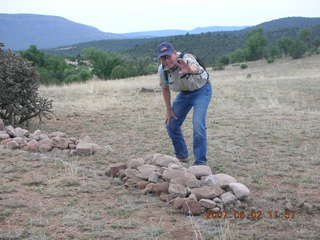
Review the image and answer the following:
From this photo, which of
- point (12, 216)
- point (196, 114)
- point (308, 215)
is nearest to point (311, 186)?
point (308, 215)

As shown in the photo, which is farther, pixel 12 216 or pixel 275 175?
pixel 275 175

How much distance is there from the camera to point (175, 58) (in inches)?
212

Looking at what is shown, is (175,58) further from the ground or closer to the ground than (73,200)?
further from the ground

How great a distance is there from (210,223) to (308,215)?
0.98m

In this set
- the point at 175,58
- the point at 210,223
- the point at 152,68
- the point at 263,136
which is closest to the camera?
the point at 210,223

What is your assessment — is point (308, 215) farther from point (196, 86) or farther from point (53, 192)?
point (53, 192)

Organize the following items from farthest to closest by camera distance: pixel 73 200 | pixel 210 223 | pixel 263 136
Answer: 1. pixel 263 136
2. pixel 73 200
3. pixel 210 223

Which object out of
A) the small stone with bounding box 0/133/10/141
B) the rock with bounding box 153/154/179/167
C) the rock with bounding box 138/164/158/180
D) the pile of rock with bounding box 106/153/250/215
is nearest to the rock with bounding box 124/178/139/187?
the pile of rock with bounding box 106/153/250/215

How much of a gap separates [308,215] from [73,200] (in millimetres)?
Answer: 2318

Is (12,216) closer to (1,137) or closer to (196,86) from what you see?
(196,86)

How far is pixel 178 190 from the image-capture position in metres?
4.43

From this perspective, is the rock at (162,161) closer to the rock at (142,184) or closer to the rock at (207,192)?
the rock at (142,184)

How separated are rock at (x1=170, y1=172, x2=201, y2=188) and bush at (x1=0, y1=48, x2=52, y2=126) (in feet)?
16.1
